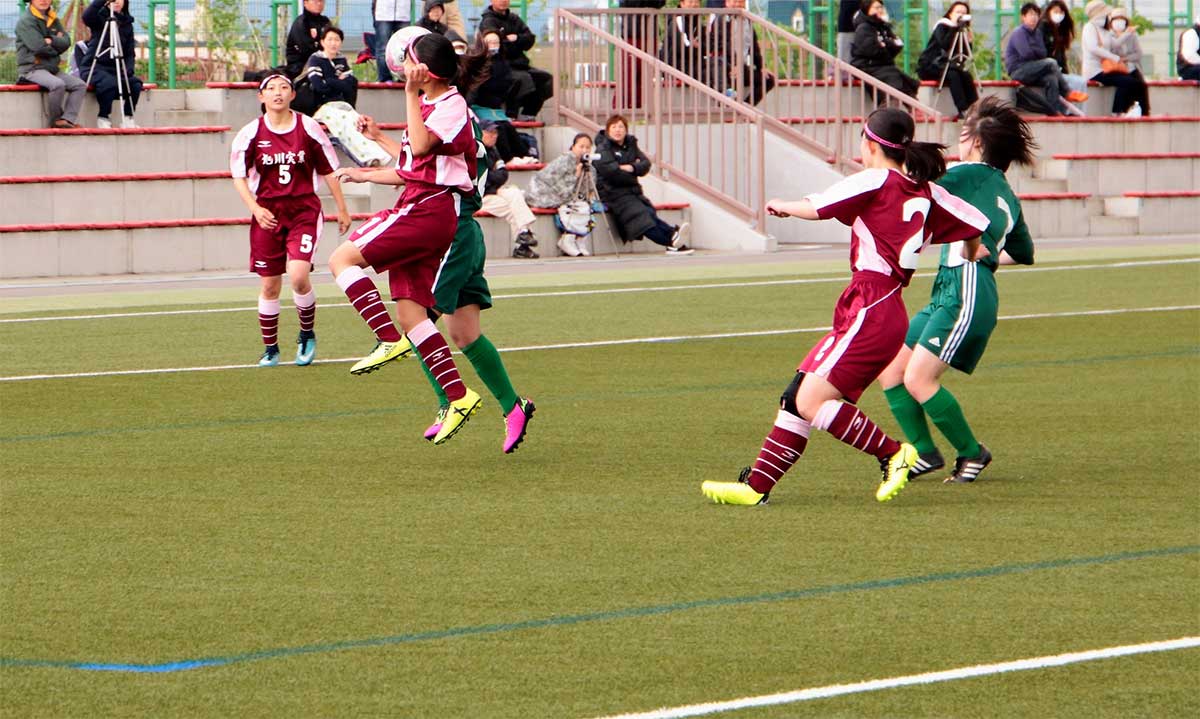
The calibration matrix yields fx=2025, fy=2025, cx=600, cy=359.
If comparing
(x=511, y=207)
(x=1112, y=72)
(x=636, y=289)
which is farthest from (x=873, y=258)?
(x=1112, y=72)

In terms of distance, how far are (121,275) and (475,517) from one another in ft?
46.7

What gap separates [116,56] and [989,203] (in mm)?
16342

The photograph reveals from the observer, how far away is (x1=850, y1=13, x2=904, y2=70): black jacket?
89.4 feet

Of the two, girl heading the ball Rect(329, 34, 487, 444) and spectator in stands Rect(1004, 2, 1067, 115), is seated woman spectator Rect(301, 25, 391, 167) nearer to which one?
spectator in stands Rect(1004, 2, 1067, 115)

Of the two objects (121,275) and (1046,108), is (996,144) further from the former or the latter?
(1046,108)

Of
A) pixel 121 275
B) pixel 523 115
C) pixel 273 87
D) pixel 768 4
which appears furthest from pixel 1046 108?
pixel 273 87

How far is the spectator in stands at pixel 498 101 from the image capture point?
23.9 m

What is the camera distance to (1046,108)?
29.0 m

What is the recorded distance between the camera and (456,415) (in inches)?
360

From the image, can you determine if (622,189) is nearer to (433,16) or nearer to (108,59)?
(433,16)

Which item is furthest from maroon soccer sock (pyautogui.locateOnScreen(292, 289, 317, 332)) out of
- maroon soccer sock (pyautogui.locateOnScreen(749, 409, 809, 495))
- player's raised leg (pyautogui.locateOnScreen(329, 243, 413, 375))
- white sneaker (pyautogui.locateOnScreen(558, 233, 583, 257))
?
white sneaker (pyautogui.locateOnScreen(558, 233, 583, 257))

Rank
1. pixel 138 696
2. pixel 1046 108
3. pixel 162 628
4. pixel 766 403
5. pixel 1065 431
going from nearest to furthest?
pixel 138 696 → pixel 162 628 → pixel 1065 431 → pixel 766 403 → pixel 1046 108

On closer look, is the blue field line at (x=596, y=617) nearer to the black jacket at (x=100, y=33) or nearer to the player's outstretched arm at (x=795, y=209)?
the player's outstretched arm at (x=795, y=209)

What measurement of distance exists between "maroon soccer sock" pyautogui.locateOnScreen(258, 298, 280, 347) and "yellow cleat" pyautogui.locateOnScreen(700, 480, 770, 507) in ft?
18.3
